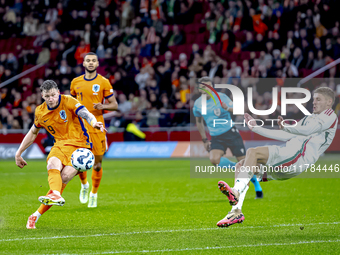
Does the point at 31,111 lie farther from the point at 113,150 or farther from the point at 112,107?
the point at 112,107

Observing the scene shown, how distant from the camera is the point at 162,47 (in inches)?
900

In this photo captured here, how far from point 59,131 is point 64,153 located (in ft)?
1.31

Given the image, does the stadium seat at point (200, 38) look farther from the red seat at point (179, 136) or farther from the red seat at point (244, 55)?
the red seat at point (179, 136)

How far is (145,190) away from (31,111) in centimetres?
1045

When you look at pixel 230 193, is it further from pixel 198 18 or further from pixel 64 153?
pixel 198 18

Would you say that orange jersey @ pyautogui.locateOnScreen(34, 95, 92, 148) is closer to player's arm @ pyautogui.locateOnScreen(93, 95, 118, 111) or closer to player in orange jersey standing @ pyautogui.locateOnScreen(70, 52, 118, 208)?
player's arm @ pyautogui.locateOnScreen(93, 95, 118, 111)

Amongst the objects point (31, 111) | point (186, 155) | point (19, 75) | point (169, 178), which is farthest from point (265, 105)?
point (19, 75)

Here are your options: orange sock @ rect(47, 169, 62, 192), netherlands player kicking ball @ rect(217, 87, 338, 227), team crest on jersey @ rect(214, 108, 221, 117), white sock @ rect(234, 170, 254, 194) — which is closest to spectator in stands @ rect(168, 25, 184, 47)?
team crest on jersey @ rect(214, 108, 221, 117)

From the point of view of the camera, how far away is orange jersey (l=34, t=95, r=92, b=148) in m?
7.27

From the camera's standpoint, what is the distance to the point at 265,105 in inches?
708

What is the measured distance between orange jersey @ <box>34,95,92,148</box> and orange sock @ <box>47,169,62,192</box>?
52cm

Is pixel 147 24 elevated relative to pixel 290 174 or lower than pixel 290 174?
elevated

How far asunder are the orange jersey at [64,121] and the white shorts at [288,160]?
2.55 meters

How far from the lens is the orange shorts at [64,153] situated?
7.13m
